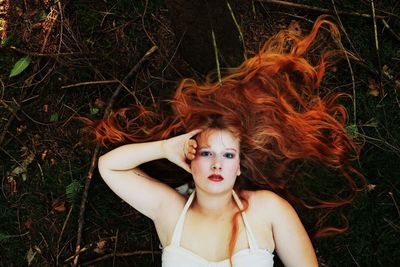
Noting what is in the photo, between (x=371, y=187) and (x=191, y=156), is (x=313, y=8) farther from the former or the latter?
(x=191, y=156)

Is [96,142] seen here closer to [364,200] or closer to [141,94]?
[141,94]

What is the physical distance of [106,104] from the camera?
455 centimetres

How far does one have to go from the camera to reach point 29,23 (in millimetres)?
4883

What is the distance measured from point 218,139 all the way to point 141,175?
712 millimetres

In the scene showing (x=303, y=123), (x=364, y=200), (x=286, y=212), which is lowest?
(x=364, y=200)

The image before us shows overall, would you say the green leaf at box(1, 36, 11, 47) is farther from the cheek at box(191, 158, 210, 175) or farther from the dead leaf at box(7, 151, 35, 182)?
the cheek at box(191, 158, 210, 175)

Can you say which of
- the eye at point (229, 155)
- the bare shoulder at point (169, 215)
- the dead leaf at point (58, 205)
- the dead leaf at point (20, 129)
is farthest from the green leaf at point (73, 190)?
the eye at point (229, 155)

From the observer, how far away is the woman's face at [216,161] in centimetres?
351

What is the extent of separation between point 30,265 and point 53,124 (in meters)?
1.22

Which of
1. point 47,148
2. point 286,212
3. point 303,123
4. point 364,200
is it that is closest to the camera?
point 286,212

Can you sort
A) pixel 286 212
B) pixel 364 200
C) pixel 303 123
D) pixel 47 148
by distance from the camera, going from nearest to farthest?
pixel 286 212 → pixel 303 123 → pixel 364 200 → pixel 47 148

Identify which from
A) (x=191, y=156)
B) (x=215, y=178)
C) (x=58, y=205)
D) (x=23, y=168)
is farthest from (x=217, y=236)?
(x=23, y=168)

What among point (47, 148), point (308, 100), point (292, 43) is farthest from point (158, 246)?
point (292, 43)

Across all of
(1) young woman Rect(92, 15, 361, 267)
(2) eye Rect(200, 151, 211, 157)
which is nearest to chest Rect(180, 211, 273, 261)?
(1) young woman Rect(92, 15, 361, 267)
